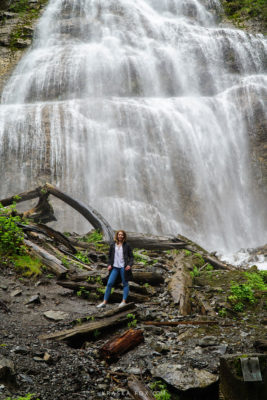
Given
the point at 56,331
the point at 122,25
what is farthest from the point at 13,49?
the point at 56,331

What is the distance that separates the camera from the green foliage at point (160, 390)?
3.07m

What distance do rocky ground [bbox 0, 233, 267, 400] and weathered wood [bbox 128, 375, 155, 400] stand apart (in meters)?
0.07

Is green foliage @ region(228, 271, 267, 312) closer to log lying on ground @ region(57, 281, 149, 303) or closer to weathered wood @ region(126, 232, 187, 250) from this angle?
log lying on ground @ region(57, 281, 149, 303)

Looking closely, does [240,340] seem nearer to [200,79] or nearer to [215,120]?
[215,120]

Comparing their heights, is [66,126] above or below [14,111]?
below

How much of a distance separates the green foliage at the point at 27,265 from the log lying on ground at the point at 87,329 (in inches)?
87.3

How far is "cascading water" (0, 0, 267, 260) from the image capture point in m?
17.4

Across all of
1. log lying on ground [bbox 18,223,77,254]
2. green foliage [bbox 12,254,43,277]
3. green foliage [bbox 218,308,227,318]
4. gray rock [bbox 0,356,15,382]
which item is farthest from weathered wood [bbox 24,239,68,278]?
gray rock [bbox 0,356,15,382]

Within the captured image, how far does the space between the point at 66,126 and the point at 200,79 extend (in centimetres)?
1371

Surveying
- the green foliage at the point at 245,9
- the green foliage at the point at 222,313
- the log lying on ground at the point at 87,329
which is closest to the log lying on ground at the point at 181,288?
the green foliage at the point at 222,313

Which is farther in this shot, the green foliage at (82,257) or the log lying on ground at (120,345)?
the green foliage at (82,257)

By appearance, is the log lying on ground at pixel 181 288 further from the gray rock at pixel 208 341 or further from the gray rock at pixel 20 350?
the gray rock at pixel 20 350

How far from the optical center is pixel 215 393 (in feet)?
10.3

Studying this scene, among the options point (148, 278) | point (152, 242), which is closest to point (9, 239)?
point (148, 278)
